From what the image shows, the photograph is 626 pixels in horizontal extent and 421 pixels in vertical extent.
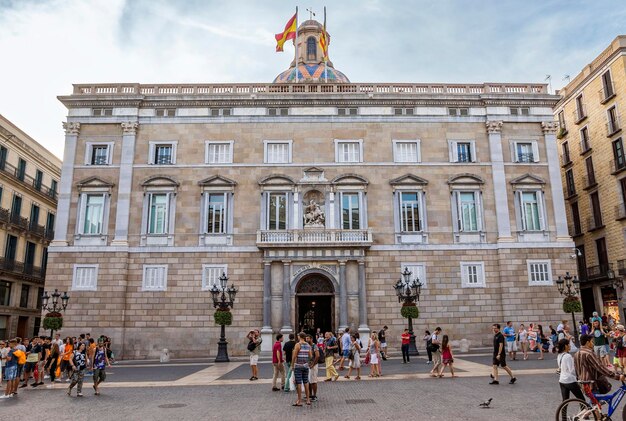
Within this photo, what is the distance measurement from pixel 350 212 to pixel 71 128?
19.0 metres

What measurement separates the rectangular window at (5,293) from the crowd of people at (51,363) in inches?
763

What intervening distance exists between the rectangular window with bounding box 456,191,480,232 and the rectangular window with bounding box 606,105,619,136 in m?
12.8

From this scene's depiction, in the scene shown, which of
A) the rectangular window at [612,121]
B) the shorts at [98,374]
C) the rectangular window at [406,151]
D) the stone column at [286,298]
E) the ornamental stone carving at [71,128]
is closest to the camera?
the shorts at [98,374]

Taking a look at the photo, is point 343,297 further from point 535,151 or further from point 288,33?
point 288,33

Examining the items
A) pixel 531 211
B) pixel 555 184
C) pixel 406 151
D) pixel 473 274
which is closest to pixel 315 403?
pixel 473 274

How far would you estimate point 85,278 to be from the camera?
98.3 feet

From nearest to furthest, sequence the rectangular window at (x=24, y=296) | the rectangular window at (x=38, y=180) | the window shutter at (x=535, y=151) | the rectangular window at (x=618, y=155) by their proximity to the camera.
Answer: the window shutter at (x=535, y=151), the rectangular window at (x=618, y=155), the rectangular window at (x=24, y=296), the rectangular window at (x=38, y=180)

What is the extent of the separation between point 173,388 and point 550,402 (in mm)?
11441

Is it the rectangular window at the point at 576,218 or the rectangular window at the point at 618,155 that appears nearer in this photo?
the rectangular window at the point at 618,155

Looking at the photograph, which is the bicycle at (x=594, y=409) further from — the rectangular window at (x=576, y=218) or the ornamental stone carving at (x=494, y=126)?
the rectangular window at (x=576, y=218)

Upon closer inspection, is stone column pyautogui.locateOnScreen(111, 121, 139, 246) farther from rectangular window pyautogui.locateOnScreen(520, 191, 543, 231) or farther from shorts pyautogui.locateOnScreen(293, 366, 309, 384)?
rectangular window pyautogui.locateOnScreen(520, 191, 543, 231)

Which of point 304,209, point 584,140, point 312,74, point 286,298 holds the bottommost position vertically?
point 286,298

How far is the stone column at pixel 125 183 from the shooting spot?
3061 cm

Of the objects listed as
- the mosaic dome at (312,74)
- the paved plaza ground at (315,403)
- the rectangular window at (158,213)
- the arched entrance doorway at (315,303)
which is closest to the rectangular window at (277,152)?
the rectangular window at (158,213)
